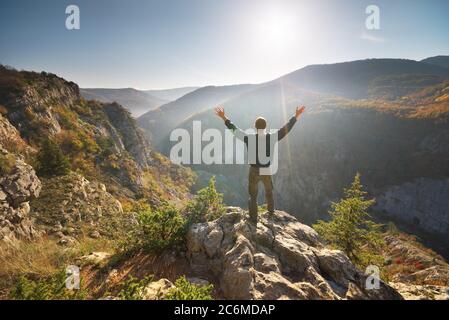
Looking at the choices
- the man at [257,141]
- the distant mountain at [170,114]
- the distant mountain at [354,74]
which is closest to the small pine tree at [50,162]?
the man at [257,141]

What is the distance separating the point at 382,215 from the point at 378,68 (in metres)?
145

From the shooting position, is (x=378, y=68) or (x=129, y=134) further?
(x=378, y=68)

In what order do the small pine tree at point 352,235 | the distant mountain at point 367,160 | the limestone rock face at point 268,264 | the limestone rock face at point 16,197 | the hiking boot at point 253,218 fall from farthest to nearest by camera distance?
the distant mountain at point 367,160 → the small pine tree at point 352,235 → the limestone rock face at point 16,197 → the hiking boot at point 253,218 → the limestone rock face at point 268,264

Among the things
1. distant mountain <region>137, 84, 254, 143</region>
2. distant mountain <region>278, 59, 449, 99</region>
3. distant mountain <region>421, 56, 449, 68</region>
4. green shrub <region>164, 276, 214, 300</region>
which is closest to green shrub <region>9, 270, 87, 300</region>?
green shrub <region>164, 276, 214, 300</region>

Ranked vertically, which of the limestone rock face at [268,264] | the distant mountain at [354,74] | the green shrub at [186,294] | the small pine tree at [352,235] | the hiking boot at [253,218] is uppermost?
the distant mountain at [354,74]

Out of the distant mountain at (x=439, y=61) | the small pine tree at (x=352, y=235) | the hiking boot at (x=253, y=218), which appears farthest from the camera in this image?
the distant mountain at (x=439, y=61)

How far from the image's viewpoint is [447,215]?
128 ft

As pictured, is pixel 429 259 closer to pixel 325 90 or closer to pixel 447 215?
pixel 447 215

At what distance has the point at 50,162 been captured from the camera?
55.5 feet

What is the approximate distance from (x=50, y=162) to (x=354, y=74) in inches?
6899

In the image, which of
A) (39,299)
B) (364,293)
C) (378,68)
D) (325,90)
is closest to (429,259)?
(364,293)

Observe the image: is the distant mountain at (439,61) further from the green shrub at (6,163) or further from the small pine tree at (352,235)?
the green shrub at (6,163)

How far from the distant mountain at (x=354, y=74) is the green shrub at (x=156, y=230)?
134487 millimetres

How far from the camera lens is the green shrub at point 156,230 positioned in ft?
23.8
